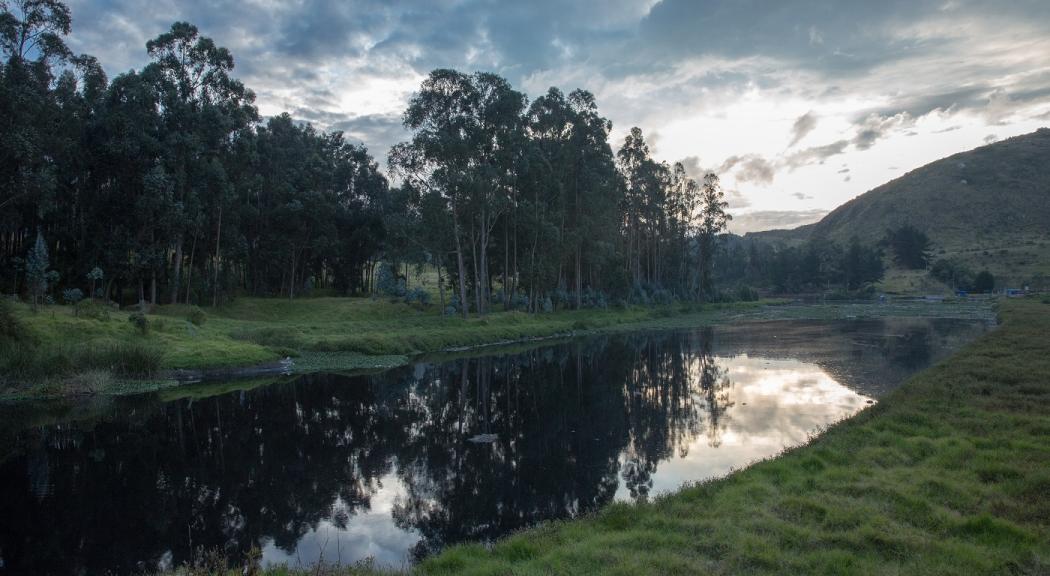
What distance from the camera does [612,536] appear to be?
901 cm

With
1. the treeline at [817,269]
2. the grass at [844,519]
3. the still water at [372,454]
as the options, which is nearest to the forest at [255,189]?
the still water at [372,454]

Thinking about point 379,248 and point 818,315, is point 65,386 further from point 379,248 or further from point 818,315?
point 818,315

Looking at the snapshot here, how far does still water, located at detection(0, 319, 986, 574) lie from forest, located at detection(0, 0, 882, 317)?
17.1 m

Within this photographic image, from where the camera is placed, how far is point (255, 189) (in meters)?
60.2

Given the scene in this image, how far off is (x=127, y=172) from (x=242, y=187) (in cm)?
1262

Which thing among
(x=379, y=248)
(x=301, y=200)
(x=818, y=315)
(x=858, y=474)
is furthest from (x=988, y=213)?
(x=858, y=474)

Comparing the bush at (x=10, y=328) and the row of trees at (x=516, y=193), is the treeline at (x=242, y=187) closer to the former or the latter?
the row of trees at (x=516, y=193)

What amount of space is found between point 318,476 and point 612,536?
878cm

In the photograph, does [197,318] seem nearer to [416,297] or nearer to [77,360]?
[77,360]

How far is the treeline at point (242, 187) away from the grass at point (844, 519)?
115ft

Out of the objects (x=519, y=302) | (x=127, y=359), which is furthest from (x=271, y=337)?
(x=519, y=302)

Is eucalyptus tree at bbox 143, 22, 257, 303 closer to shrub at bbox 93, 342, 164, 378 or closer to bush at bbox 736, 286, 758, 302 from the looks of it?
shrub at bbox 93, 342, 164, 378

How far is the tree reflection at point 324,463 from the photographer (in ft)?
37.4

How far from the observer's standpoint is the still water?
11.3 metres
